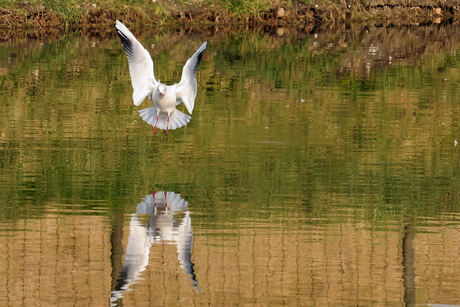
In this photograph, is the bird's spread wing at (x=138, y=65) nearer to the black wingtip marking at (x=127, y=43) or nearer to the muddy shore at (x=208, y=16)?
the black wingtip marking at (x=127, y=43)

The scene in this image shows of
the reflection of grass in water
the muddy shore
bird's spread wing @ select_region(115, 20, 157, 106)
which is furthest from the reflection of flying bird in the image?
the muddy shore

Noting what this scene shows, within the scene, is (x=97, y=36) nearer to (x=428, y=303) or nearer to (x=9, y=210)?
(x=9, y=210)

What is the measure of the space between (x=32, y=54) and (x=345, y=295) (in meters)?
17.3

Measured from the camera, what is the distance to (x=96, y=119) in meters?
15.6

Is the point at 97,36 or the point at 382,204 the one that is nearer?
the point at 382,204

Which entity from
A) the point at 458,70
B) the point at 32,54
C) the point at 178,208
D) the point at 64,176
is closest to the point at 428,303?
the point at 178,208

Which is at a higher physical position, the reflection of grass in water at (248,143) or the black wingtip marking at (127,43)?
the black wingtip marking at (127,43)

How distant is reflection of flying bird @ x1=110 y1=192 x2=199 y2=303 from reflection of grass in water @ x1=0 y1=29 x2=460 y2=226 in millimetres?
267

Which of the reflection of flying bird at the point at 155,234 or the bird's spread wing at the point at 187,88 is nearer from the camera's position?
the reflection of flying bird at the point at 155,234

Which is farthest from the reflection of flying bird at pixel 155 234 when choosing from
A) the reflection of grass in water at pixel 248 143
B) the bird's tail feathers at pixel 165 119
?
the bird's tail feathers at pixel 165 119

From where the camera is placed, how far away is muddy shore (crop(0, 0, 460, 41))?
101 ft

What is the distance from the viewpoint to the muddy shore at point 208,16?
30.9 meters

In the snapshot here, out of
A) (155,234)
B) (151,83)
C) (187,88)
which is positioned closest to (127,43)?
(151,83)

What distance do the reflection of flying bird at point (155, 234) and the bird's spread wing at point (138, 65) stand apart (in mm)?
2028
